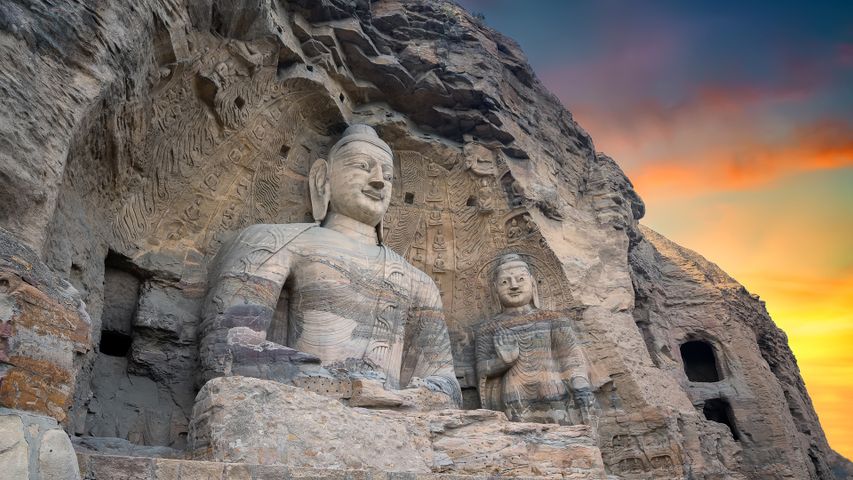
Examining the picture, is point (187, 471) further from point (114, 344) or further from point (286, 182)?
point (286, 182)

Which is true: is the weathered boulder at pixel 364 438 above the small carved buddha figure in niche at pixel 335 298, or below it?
below

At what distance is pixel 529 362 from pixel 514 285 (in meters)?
0.86

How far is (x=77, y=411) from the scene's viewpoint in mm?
4336

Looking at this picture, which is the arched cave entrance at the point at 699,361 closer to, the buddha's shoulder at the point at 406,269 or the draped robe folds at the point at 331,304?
the buddha's shoulder at the point at 406,269

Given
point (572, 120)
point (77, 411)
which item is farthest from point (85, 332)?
point (572, 120)

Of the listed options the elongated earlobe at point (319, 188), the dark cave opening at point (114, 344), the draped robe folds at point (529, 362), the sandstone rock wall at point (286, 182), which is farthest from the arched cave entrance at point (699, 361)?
the dark cave opening at point (114, 344)

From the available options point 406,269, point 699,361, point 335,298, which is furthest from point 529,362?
point 699,361

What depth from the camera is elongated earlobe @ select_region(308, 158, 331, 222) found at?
21.5ft

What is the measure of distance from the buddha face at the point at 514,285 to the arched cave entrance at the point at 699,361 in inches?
215

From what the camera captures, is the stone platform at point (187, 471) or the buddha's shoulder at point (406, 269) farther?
the buddha's shoulder at point (406, 269)

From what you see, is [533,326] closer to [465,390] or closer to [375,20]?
[465,390]

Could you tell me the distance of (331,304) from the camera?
5629mm

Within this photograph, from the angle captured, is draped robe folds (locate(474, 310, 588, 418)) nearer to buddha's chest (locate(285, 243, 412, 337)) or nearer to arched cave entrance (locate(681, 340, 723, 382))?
buddha's chest (locate(285, 243, 412, 337))

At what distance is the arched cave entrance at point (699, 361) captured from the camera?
11320 mm
